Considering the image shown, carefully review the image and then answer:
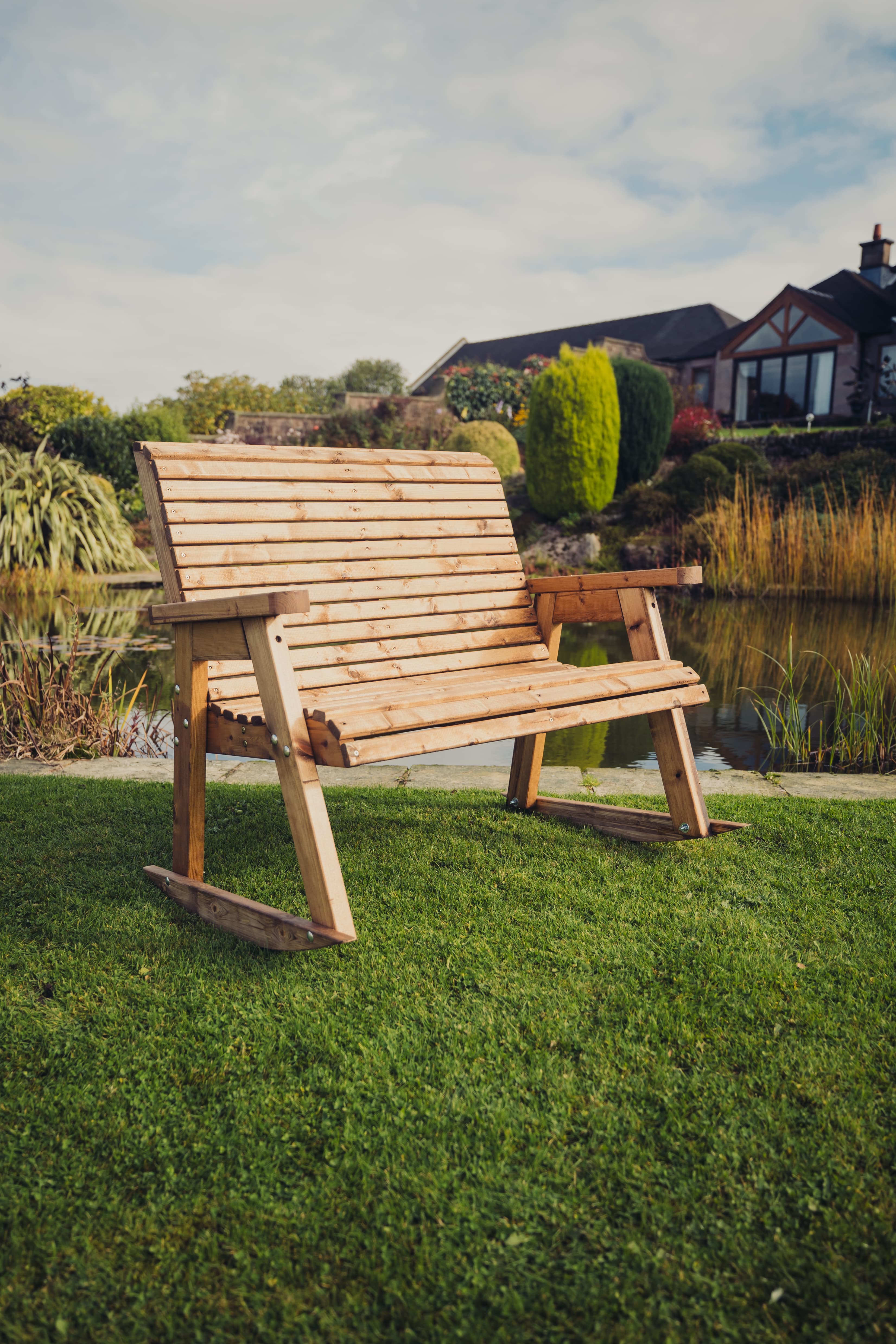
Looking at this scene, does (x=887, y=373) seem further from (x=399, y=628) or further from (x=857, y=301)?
(x=399, y=628)

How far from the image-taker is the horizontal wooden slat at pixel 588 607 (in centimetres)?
262

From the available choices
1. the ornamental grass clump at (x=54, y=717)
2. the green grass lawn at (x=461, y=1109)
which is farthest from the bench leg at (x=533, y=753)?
the ornamental grass clump at (x=54, y=717)

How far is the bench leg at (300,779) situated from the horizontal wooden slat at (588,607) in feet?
3.61

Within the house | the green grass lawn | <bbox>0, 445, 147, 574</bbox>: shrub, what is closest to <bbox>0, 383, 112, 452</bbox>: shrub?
<bbox>0, 445, 147, 574</bbox>: shrub

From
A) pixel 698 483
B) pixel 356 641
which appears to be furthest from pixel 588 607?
pixel 698 483

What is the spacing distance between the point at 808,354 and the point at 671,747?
26.7 metres

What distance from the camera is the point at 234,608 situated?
1801mm

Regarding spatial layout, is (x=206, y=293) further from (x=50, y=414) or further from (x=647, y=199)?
(x=647, y=199)

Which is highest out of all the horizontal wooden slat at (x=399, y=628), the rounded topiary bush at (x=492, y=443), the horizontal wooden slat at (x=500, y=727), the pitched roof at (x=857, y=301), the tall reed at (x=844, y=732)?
the pitched roof at (x=857, y=301)

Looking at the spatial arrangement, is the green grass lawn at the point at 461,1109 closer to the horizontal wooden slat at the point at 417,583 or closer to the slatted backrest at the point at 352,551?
the slatted backrest at the point at 352,551

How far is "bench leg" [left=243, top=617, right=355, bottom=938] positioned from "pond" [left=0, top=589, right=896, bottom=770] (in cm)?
161

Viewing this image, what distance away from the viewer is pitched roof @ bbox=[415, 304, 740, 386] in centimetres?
3048

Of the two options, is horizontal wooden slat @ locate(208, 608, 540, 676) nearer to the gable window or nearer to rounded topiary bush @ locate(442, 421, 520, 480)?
rounded topiary bush @ locate(442, 421, 520, 480)

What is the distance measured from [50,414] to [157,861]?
67.3ft
